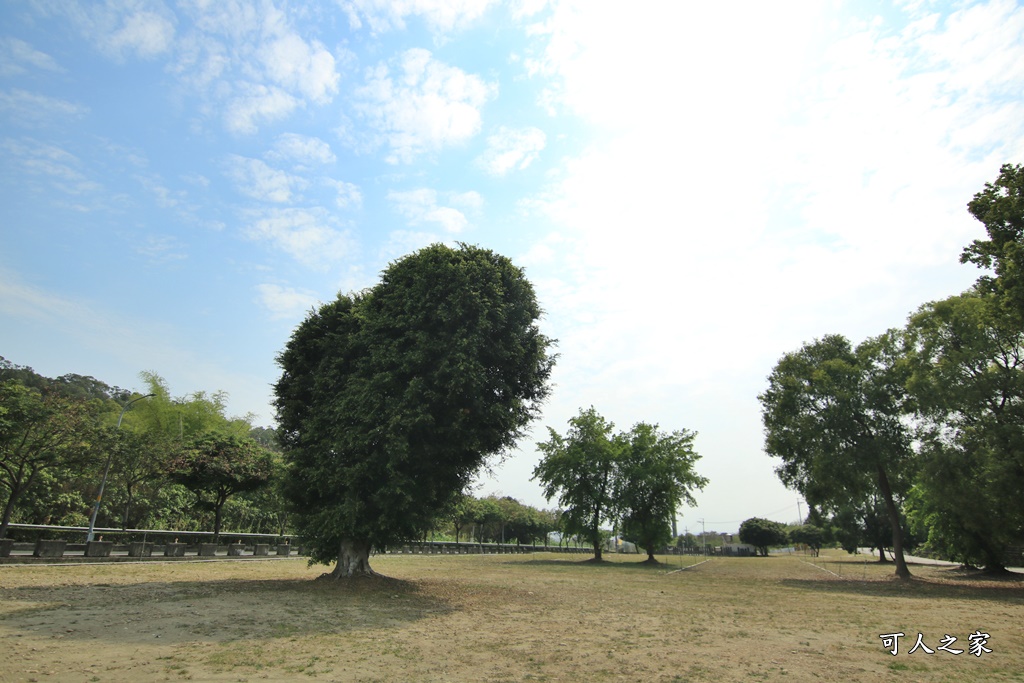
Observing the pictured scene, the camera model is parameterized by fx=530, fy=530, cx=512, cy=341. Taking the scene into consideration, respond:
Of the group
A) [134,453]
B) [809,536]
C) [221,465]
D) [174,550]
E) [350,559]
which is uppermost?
[134,453]

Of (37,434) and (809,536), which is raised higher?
(37,434)

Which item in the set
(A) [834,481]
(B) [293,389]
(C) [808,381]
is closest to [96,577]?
(B) [293,389]

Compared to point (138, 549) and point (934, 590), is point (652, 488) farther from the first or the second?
point (138, 549)

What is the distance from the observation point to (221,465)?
96.3ft

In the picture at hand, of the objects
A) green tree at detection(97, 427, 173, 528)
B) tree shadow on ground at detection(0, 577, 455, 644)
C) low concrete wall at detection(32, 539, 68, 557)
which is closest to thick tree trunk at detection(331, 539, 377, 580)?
tree shadow on ground at detection(0, 577, 455, 644)

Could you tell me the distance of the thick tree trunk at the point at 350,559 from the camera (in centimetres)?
1786

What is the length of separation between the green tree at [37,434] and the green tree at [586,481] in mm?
35270

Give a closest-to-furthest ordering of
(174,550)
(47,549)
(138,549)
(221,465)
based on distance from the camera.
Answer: (47,549), (138,549), (174,550), (221,465)

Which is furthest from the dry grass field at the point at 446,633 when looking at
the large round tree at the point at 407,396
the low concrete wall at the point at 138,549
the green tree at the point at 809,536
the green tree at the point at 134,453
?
the green tree at the point at 809,536

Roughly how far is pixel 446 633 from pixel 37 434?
66.9ft

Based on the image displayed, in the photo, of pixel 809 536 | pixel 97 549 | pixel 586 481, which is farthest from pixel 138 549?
pixel 809 536

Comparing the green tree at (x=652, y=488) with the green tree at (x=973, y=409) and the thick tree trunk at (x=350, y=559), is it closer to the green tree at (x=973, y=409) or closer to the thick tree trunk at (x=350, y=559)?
the green tree at (x=973, y=409)

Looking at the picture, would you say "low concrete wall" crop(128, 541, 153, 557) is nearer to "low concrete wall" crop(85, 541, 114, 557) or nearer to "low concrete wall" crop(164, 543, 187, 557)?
"low concrete wall" crop(164, 543, 187, 557)

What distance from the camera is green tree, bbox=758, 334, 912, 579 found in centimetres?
2845
